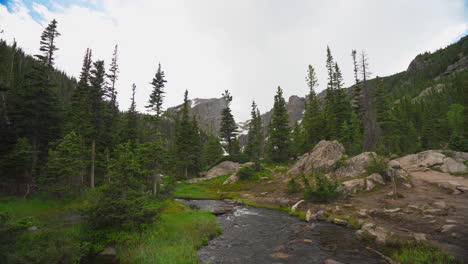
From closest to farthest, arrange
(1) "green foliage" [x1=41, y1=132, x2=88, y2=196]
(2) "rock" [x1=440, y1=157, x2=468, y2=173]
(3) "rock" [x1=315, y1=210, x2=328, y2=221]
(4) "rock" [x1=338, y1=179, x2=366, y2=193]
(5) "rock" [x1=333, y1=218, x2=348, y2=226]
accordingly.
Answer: (5) "rock" [x1=333, y1=218, x2=348, y2=226] → (3) "rock" [x1=315, y1=210, x2=328, y2=221] → (1) "green foliage" [x1=41, y1=132, x2=88, y2=196] → (4) "rock" [x1=338, y1=179, x2=366, y2=193] → (2) "rock" [x1=440, y1=157, x2=468, y2=173]

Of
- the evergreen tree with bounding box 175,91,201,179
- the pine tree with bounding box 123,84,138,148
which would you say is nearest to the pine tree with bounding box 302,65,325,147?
the evergreen tree with bounding box 175,91,201,179

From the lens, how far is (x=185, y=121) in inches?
1953

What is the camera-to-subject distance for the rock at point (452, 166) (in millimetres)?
23797

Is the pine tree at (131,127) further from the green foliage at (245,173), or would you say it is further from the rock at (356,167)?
the rock at (356,167)

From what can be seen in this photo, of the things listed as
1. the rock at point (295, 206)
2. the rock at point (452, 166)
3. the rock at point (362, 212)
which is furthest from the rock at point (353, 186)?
the rock at point (452, 166)

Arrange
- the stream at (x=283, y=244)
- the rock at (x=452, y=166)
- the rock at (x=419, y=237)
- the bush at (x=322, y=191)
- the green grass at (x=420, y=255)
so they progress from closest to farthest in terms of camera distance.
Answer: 1. the green grass at (x=420, y=255)
2. the rock at (x=419, y=237)
3. the stream at (x=283, y=244)
4. the bush at (x=322, y=191)
5. the rock at (x=452, y=166)

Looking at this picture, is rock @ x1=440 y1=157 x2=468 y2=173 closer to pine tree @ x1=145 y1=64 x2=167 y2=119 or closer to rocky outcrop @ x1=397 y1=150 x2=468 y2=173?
rocky outcrop @ x1=397 y1=150 x2=468 y2=173

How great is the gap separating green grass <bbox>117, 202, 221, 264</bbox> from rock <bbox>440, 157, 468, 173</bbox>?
3037 cm

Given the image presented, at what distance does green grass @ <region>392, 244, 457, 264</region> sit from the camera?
8550mm

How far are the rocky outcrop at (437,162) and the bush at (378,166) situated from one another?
24.5 feet

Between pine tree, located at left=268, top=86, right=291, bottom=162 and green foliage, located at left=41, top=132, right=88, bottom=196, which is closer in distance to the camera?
green foliage, located at left=41, top=132, right=88, bottom=196

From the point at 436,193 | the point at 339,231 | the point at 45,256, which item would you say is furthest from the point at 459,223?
the point at 45,256

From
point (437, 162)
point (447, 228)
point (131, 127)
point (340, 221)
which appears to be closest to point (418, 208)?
point (447, 228)

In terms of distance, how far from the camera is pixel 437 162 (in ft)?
87.5
